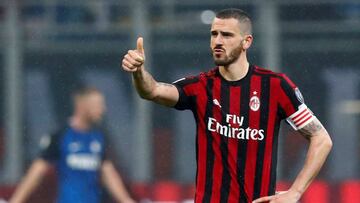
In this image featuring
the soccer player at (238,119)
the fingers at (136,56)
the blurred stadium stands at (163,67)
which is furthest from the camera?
the blurred stadium stands at (163,67)

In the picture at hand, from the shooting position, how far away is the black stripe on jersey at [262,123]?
552 cm

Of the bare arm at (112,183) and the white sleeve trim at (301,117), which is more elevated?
the white sleeve trim at (301,117)

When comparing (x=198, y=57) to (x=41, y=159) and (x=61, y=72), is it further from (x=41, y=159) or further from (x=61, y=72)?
(x=41, y=159)

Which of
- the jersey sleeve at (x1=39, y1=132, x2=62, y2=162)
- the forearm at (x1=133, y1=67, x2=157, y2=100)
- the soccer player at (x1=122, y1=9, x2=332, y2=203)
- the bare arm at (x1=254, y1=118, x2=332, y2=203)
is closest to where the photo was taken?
the forearm at (x1=133, y1=67, x2=157, y2=100)

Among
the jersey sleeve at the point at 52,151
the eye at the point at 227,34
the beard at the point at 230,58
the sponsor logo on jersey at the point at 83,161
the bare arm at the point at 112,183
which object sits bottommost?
the bare arm at the point at 112,183

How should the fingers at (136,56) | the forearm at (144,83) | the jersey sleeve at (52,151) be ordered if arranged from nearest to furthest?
the fingers at (136,56) → the forearm at (144,83) → the jersey sleeve at (52,151)

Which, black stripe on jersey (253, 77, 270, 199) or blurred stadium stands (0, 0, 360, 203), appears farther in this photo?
blurred stadium stands (0, 0, 360, 203)

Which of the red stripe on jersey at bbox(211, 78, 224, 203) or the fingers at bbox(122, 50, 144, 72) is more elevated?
the fingers at bbox(122, 50, 144, 72)

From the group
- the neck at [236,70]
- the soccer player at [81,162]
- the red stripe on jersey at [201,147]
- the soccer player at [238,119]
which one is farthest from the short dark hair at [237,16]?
the soccer player at [81,162]

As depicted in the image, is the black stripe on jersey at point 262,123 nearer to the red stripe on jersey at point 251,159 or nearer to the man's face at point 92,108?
the red stripe on jersey at point 251,159

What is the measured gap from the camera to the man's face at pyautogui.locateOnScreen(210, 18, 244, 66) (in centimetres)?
546

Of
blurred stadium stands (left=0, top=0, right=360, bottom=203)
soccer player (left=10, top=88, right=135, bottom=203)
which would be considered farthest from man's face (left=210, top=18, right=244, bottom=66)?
blurred stadium stands (left=0, top=0, right=360, bottom=203)

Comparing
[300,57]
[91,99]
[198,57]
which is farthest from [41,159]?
[300,57]

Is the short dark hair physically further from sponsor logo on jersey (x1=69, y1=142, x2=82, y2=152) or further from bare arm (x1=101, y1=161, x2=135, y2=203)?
sponsor logo on jersey (x1=69, y1=142, x2=82, y2=152)
